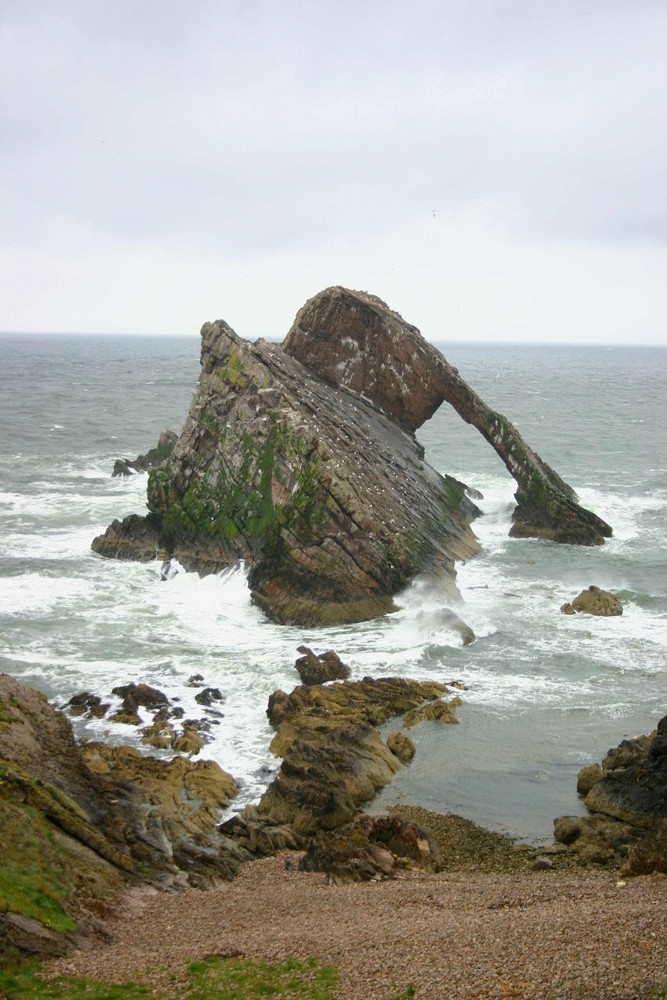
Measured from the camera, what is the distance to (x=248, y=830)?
23484 millimetres

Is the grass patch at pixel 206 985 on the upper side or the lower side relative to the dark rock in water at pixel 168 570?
lower

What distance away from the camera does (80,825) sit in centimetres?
2072

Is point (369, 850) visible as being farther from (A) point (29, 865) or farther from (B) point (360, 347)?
(B) point (360, 347)

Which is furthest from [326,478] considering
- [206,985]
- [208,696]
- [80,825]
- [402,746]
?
[206,985]

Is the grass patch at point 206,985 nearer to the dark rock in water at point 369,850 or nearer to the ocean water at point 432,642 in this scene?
the dark rock in water at point 369,850

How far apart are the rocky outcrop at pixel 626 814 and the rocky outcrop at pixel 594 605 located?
44.7 ft

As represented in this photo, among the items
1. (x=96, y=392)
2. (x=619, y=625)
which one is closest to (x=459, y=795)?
(x=619, y=625)

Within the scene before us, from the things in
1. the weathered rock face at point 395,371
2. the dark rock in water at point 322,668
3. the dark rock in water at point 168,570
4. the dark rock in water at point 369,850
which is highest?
the weathered rock face at point 395,371

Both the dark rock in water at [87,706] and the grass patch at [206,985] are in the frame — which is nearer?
the grass patch at [206,985]

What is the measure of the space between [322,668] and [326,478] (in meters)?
10.9

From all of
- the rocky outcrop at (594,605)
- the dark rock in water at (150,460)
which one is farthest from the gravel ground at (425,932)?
the dark rock in water at (150,460)

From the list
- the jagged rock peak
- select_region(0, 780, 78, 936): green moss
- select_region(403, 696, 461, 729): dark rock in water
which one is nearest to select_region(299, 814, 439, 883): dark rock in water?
select_region(0, 780, 78, 936): green moss

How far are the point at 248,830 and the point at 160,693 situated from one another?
309 inches

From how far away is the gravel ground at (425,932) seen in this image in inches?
585
